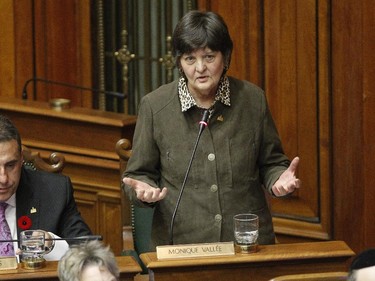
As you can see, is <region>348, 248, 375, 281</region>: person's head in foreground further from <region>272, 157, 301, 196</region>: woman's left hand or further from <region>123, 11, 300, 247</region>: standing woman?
<region>123, 11, 300, 247</region>: standing woman

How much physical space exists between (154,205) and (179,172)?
0.13 m

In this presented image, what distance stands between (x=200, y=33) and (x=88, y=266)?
100cm

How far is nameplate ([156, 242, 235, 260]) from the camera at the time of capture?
3.57 meters

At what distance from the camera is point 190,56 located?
3871mm

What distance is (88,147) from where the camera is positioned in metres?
5.59

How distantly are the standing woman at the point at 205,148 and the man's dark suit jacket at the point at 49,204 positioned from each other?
0.80ft

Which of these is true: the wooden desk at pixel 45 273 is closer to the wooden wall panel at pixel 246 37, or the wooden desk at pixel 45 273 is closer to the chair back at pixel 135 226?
the chair back at pixel 135 226

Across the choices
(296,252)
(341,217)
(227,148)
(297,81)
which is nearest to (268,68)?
(297,81)

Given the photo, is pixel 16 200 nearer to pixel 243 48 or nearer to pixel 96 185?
pixel 96 185

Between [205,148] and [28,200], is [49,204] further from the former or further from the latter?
[205,148]

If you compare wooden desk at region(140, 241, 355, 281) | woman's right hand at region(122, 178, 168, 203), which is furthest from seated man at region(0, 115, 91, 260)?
wooden desk at region(140, 241, 355, 281)

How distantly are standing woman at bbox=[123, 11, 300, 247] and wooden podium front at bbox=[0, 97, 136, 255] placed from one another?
1.36 metres

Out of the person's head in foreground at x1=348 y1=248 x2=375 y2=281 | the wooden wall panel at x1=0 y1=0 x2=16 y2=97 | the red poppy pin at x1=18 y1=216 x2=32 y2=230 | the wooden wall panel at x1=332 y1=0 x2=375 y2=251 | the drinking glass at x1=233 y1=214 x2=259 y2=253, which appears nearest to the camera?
the person's head in foreground at x1=348 y1=248 x2=375 y2=281

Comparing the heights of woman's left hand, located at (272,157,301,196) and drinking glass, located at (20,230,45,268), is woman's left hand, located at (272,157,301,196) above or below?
above
